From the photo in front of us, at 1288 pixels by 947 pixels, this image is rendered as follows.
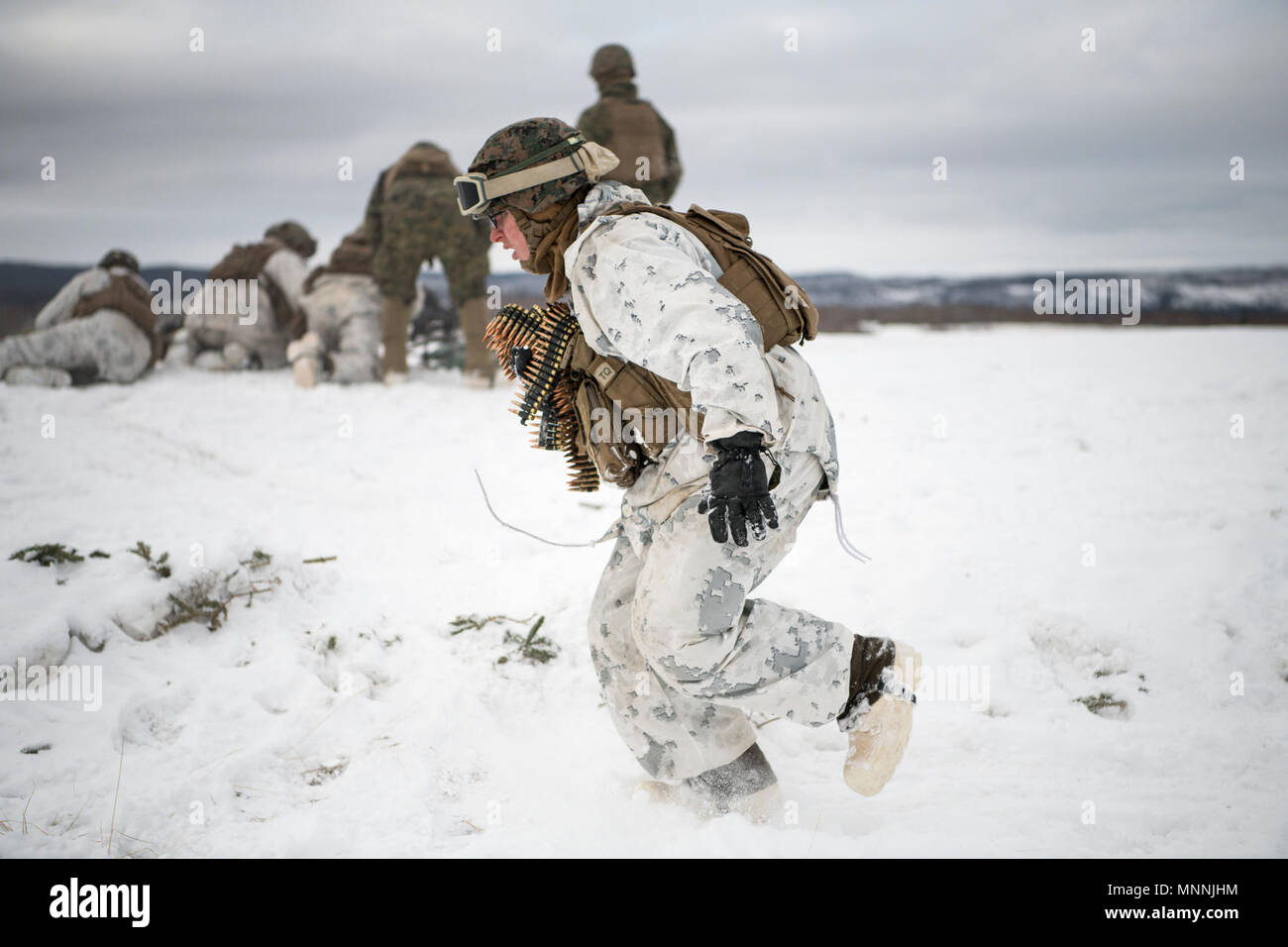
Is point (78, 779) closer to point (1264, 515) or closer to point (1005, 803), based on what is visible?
point (1005, 803)

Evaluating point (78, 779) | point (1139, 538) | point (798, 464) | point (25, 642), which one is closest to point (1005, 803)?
point (798, 464)

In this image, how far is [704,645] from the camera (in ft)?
7.61

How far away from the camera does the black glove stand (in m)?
2.09

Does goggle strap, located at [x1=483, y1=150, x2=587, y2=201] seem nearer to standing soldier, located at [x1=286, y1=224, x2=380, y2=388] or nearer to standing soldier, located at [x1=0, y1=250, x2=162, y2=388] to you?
standing soldier, located at [x1=286, y1=224, x2=380, y2=388]

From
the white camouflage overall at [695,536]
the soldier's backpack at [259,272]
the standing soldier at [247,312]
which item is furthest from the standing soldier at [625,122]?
→ the white camouflage overall at [695,536]

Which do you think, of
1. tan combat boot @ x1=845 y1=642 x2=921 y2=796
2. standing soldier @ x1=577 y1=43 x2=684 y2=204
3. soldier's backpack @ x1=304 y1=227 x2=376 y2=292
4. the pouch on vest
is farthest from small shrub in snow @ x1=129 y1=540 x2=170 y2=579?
soldier's backpack @ x1=304 y1=227 x2=376 y2=292

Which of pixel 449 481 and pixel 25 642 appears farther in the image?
pixel 449 481

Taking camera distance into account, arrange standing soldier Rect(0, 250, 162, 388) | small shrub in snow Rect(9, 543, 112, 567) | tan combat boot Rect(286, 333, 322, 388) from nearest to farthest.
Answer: small shrub in snow Rect(9, 543, 112, 567) < standing soldier Rect(0, 250, 162, 388) < tan combat boot Rect(286, 333, 322, 388)

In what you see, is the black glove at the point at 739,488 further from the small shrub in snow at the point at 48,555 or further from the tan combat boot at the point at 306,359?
the tan combat boot at the point at 306,359

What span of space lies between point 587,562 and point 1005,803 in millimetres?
2191

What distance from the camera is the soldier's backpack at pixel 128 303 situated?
829cm

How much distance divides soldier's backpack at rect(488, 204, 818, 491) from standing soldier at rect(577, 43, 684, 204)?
4546 mm

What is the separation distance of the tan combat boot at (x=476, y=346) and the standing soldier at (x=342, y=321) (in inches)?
38.1
